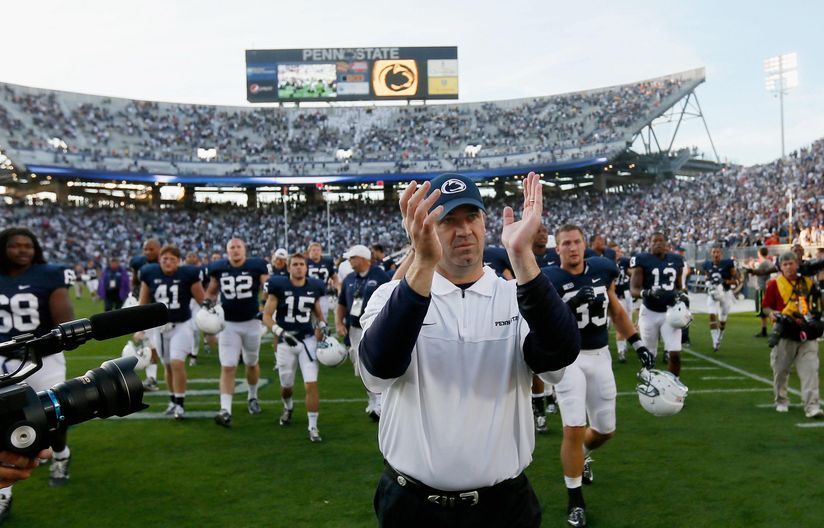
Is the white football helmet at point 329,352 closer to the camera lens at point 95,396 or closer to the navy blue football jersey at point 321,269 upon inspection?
the camera lens at point 95,396

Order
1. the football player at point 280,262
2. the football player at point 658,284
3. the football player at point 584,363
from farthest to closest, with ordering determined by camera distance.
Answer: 1. the football player at point 280,262
2. the football player at point 658,284
3. the football player at point 584,363

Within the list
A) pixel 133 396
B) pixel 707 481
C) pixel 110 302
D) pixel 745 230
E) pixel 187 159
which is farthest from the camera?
pixel 187 159

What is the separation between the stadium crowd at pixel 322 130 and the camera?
139 feet

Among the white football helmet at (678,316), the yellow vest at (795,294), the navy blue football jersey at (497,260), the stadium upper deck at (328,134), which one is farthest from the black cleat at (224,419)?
the stadium upper deck at (328,134)

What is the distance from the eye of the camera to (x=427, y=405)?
218 cm

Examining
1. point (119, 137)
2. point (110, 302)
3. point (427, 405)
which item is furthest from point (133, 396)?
point (119, 137)

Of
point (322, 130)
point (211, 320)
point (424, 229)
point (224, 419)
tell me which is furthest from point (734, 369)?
point (322, 130)

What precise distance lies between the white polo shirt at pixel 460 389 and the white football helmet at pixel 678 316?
647cm

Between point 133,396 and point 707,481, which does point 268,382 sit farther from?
point 133,396

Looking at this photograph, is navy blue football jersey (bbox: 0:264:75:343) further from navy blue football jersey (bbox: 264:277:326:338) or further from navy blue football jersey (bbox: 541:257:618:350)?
navy blue football jersey (bbox: 541:257:618:350)

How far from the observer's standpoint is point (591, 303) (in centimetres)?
478

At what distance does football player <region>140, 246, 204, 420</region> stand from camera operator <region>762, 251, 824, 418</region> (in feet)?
22.9

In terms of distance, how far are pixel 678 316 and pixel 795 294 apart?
1315 millimetres

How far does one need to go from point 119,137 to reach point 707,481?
47.1 meters
